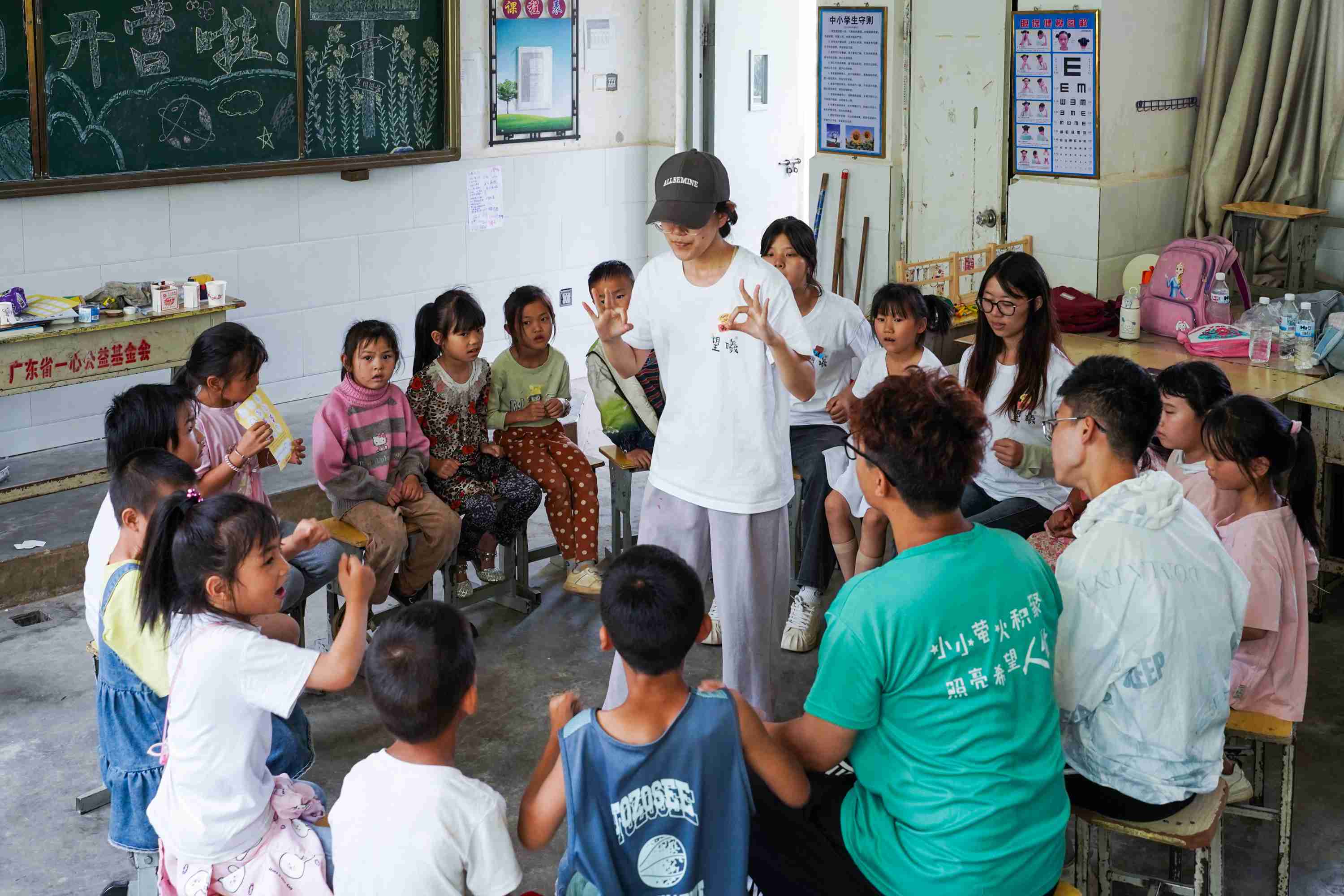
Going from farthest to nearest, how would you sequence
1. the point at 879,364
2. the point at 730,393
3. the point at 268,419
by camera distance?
the point at 879,364 → the point at 268,419 → the point at 730,393

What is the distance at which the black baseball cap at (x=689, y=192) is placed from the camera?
3.13 metres

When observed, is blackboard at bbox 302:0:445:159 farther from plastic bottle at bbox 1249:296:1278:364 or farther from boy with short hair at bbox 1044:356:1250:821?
boy with short hair at bbox 1044:356:1250:821

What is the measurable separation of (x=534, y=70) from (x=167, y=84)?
2.10m

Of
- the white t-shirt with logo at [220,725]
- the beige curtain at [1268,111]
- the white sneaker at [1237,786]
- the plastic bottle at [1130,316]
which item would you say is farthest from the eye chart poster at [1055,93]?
the white t-shirt with logo at [220,725]

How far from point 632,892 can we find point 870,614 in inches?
23.3

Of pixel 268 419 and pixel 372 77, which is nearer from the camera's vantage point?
pixel 268 419

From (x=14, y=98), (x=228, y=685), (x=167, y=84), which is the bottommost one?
(x=228, y=685)

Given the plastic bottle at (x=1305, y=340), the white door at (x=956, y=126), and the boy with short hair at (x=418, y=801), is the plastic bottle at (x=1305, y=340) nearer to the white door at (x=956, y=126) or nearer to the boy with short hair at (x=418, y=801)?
the white door at (x=956, y=126)

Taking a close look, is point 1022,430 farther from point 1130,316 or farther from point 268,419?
point 268,419

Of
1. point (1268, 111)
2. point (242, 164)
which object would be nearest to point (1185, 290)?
point (1268, 111)

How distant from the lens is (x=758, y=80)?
316 inches

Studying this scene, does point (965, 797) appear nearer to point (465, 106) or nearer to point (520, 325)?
point (520, 325)

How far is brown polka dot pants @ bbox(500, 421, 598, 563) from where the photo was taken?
4578mm

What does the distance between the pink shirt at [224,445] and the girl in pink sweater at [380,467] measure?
0.80ft
